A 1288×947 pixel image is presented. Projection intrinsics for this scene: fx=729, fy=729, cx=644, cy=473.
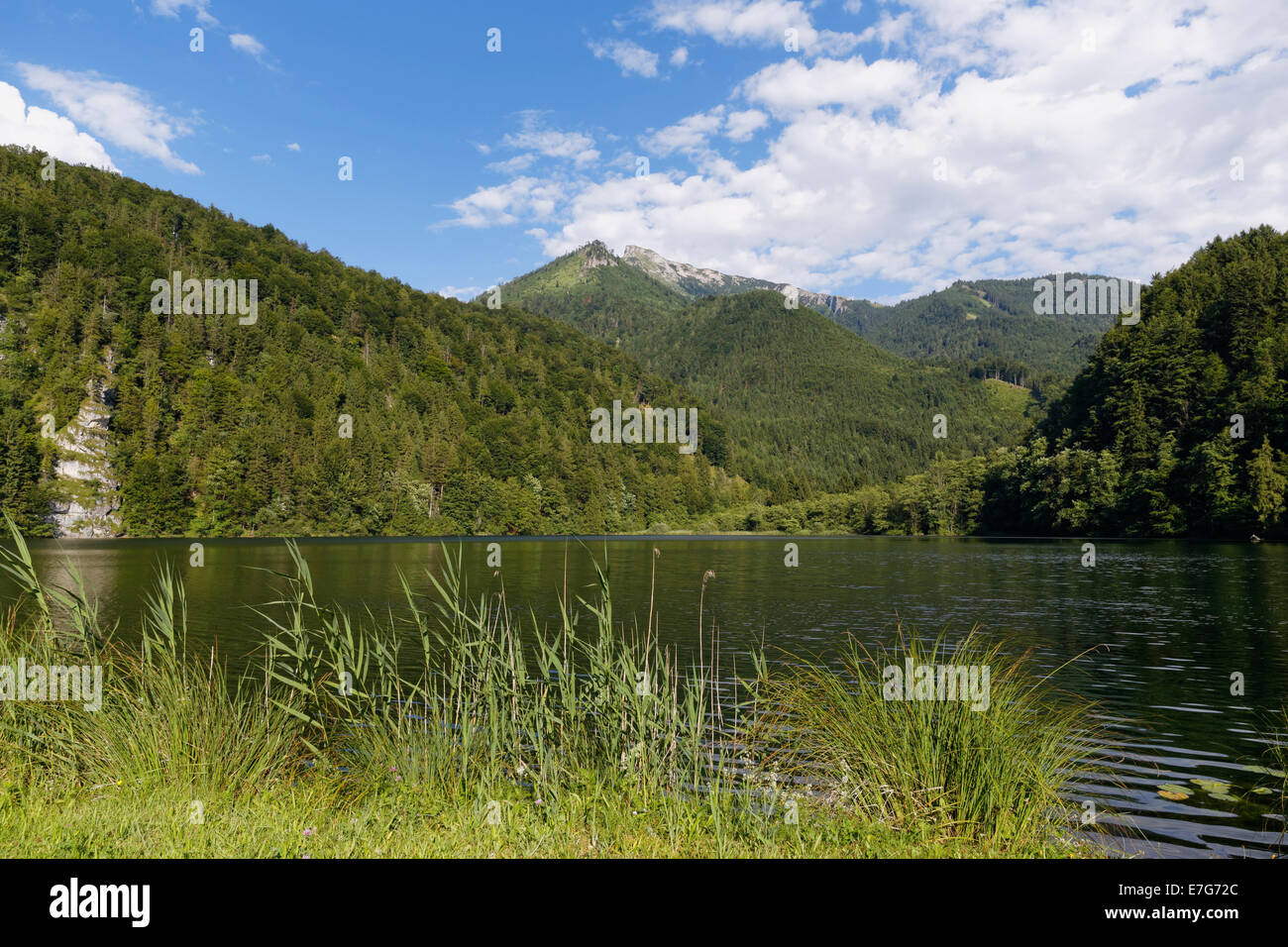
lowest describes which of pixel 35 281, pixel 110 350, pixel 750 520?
pixel 750 520

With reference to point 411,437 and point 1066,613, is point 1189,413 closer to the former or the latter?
point 1066,613

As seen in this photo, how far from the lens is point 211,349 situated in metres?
174

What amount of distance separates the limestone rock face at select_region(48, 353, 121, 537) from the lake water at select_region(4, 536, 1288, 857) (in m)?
62.3

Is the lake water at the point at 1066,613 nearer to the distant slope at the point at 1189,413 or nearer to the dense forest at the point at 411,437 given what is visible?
the distant slope at the point at 1189,413

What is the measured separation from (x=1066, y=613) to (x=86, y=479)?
153094 mm

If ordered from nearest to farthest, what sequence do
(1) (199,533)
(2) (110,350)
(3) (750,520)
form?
(1) (199,533)
(2) (110,350)
(3) (750,520)

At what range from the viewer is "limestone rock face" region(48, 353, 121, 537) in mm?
125188

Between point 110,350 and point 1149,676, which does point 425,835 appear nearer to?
point 1149,676

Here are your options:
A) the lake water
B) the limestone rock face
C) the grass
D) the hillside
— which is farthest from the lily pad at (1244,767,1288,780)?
the limestone rock face

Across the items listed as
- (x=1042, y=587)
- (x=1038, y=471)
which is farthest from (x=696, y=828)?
(x=1038, y=471)

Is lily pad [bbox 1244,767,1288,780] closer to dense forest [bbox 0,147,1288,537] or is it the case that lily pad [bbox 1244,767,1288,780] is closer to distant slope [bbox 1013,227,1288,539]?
distant slope [bbox 1013,227,1288,539]

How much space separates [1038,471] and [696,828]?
4943 inches
